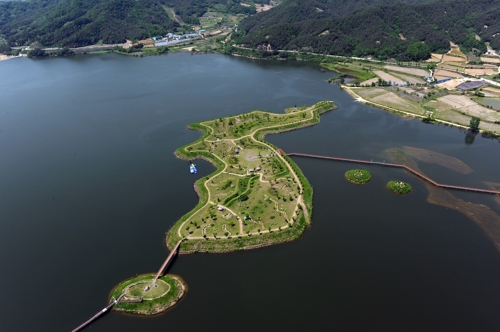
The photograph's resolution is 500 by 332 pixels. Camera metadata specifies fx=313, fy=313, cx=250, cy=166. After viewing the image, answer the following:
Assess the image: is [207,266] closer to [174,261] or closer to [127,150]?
[174,261]

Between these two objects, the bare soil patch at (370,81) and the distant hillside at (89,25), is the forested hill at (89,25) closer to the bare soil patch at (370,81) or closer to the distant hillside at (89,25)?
the distant hillside at (89,25)

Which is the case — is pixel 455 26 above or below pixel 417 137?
above

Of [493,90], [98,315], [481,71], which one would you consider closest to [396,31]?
[481,71]

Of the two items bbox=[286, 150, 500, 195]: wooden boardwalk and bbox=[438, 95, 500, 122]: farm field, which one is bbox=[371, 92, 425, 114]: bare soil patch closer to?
bbox=[438, 95, 500, 122]: farm field

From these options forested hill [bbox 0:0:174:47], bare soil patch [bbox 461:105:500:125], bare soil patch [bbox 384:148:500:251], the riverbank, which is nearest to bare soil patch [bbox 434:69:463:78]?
bare soil patch [bbox 461:105:500:125]

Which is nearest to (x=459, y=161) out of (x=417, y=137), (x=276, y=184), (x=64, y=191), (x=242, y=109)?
(x=417, y=137)

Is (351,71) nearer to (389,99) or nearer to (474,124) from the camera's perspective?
Answer: (389,99)

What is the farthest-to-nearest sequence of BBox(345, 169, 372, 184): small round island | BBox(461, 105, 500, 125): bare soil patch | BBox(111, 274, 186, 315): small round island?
1. BBox(461, 105, 500, 125): bare soil patch
2. BBox(345, 169, 372, 184): small round island
3. BBox(111, 274, 186, 315): small round island
